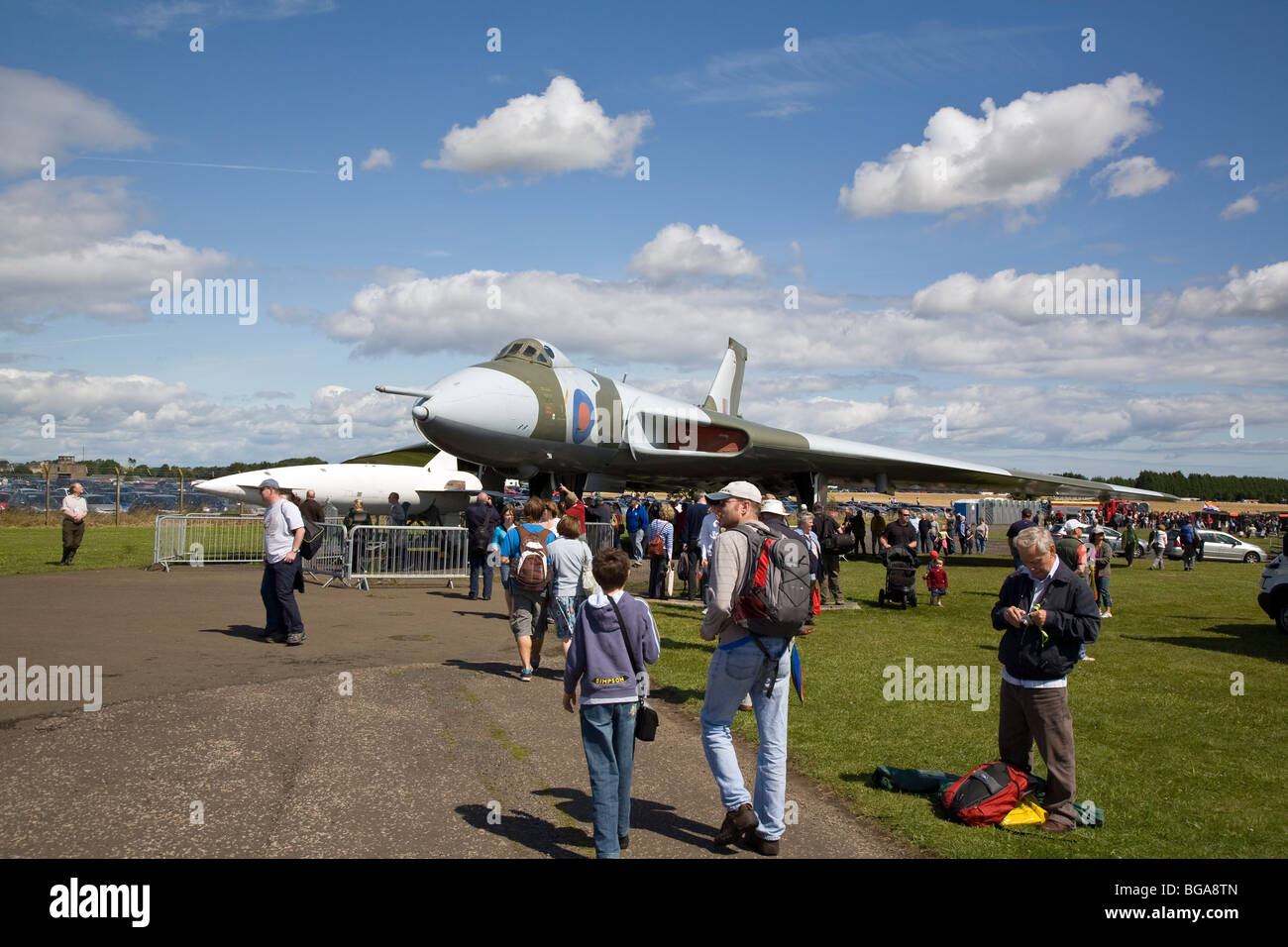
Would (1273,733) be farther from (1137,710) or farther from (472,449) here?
(472,449)

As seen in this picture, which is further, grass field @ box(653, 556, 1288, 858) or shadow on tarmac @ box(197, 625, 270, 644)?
shadow on tarmac @ box(197, 625, 270, 644)

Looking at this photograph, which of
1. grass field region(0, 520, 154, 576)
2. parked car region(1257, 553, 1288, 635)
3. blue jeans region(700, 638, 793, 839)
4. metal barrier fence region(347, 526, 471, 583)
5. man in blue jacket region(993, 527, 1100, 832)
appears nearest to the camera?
blue jeans region(700, 638, 793, 839)

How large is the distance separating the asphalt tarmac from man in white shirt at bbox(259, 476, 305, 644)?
0.26 meters

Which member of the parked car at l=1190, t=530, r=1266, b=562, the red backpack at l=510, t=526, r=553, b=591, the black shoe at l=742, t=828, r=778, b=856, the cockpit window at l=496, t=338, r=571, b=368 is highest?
the cockpit window at l=496, t=338, r=571, b=368

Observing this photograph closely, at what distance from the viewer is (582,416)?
61.0 ft

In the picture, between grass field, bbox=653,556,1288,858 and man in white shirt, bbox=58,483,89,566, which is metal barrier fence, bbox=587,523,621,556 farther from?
man in white shirt, bbox=58,483,89,566

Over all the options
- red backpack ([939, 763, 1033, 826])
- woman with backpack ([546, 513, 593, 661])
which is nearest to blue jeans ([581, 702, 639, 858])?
red backpack ([939, 763, 1033, 826])

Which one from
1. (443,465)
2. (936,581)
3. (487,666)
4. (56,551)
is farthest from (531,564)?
(56,551)

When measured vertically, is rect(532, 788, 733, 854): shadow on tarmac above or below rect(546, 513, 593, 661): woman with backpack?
below

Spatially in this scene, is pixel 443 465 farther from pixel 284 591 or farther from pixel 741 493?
pixel 741 493

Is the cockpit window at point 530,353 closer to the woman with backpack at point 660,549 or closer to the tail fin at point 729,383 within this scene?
the woman with backpack at point 660,549

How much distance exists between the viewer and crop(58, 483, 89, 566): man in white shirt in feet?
61.5

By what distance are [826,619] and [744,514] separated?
360 inches
